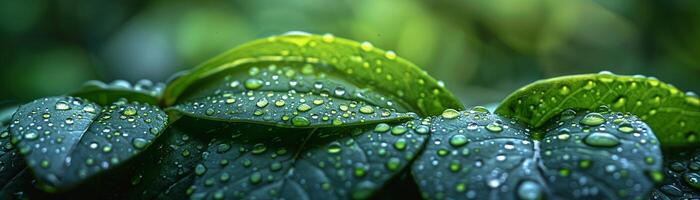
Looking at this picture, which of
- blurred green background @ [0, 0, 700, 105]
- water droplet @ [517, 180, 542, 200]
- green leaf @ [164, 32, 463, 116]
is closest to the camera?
water droplet @ [517, 180, 542, 200]

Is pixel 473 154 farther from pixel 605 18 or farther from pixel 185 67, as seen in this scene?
pixel 605 18

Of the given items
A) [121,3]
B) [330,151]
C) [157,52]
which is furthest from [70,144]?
[121,3]

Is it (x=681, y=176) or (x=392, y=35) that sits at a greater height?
(x=392, y=35)

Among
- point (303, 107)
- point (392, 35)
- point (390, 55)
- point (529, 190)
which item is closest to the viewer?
point (529, 190)

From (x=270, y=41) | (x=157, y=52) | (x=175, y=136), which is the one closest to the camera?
(x=175, y=136)

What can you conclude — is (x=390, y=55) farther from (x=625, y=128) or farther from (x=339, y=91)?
(x=625, y=128)

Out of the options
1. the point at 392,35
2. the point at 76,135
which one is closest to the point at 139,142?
the point at 76,135

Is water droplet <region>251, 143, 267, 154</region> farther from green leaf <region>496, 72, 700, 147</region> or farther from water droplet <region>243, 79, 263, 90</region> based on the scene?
green leaf <region>496, 72, 700, 147</region>

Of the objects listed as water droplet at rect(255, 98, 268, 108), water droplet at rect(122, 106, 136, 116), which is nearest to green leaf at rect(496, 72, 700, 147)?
water droplet at rect(255, 98, 268, 108)
